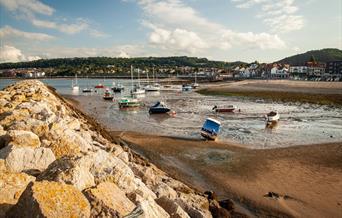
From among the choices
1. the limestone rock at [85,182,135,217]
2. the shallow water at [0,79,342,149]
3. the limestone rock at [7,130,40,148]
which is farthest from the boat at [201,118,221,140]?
the limestone rock at [85,182,135,217]

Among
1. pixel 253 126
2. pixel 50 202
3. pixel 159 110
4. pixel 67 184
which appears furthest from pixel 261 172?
pixel 159 110

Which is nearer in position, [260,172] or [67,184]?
[67,184]

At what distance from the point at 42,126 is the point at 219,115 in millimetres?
32197

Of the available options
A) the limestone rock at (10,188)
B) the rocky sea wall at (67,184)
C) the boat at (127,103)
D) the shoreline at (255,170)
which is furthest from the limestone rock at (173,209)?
the boat at (127,103)

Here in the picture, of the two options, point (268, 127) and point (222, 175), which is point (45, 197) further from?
point (268, 127)

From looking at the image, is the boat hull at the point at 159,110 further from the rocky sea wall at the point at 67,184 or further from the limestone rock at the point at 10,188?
the limestone rock at the point at 10,188

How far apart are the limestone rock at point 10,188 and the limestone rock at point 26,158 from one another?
1.05m

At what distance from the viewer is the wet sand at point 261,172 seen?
1344 centimetres

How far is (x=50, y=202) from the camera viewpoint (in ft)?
15.8

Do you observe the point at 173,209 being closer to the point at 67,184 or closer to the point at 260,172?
the point at 67,184

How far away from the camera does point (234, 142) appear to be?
24.8 metres

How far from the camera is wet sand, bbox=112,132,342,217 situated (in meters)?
13.4

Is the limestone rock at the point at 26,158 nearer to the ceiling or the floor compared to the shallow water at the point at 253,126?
nearer to the ceiling

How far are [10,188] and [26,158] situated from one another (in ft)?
5.79
